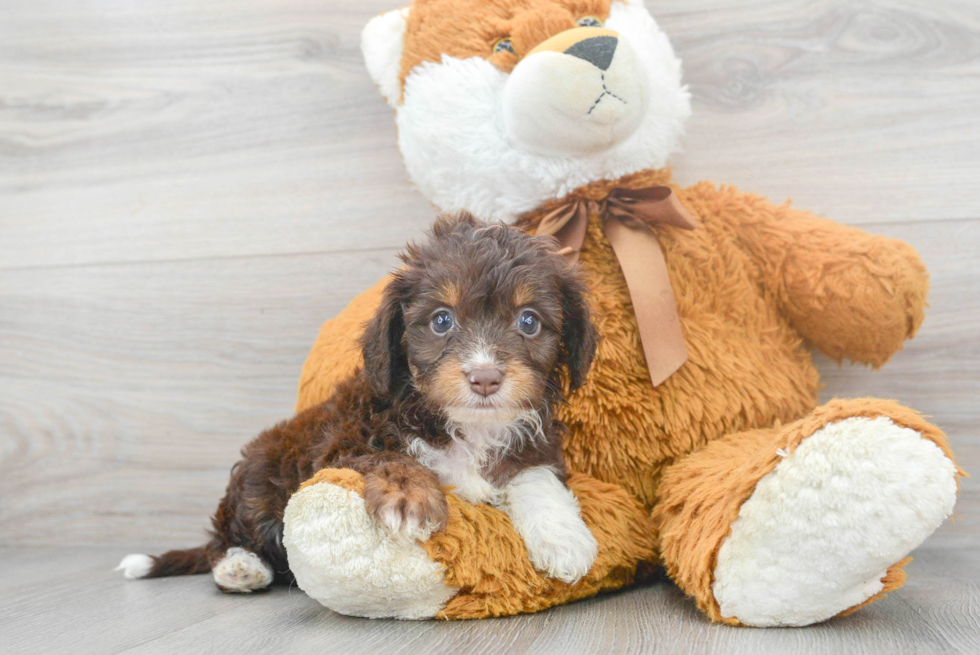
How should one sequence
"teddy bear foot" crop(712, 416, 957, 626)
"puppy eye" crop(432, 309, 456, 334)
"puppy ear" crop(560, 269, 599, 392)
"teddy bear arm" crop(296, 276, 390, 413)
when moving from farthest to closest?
"teddy bear arm" crop(296, 276, 390, 413) → "puppy ear" crop(560, 269, 599, 392) → "puppy eye" crop(432, 309, 456, 334) → "teddy bear foot" crop(712, 416, 957, 626)

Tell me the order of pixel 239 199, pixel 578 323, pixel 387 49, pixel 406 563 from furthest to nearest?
pixel 239 199, pixel 387 49, pixel 578 323, pixel 406 563

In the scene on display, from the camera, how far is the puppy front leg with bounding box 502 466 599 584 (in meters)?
1.48

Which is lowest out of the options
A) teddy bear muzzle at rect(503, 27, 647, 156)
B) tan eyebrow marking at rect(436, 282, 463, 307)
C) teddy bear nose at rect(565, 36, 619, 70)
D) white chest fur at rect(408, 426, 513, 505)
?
white chest fur at rect(408, 426, 513, 505)

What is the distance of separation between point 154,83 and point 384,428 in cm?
177

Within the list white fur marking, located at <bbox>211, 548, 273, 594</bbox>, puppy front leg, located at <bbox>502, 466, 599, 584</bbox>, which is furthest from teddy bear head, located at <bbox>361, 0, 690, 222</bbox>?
white fur marking, located at <bbox>211, 548, 273, 594</bbox>

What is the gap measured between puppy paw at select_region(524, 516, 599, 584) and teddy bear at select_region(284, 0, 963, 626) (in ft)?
0.11

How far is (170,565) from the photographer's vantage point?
6.98 ft

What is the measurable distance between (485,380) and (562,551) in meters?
0.37

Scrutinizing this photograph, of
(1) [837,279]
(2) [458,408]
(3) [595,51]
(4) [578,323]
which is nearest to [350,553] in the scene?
(2) [458,408]

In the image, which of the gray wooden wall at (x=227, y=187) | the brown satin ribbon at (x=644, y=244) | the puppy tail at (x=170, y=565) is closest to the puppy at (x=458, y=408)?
the brown satin ribbon at (x=644, y=244)

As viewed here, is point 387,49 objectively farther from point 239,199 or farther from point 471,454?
point 471,454

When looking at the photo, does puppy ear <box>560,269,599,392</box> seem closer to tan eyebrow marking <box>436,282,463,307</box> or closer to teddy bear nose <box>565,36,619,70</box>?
tan eyebrow marking <box>436,282,463,307</box>

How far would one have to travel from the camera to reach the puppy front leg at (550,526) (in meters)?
1.48

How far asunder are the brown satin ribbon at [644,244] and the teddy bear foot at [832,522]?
1.56 feet
